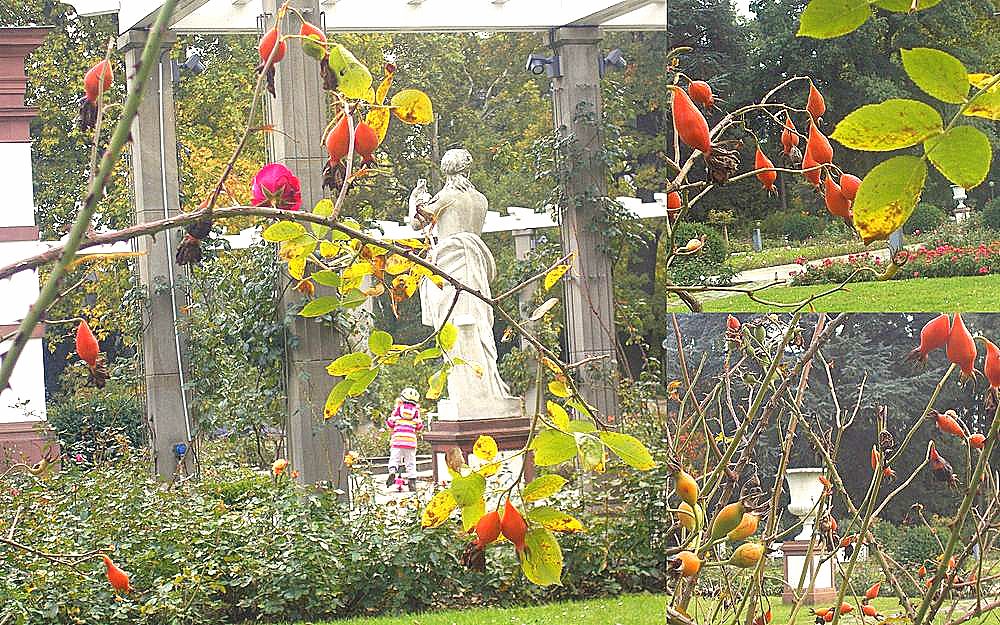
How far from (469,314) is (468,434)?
1.67ft

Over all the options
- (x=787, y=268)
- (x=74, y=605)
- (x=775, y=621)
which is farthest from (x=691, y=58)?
(x=74, y=605)

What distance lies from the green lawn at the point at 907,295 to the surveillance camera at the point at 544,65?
148 inches

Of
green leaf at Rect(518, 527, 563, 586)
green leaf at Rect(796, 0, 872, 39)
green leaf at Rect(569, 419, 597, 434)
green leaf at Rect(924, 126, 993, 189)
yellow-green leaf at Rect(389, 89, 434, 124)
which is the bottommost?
green leaf at Rect(518, 527, 563, 586)

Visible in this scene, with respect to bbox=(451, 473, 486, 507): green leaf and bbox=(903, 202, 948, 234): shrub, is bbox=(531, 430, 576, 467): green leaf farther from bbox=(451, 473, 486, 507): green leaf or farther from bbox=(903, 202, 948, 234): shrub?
bbox=(903, 202, 948, 234): shrub

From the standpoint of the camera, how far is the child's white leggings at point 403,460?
4.88 metres

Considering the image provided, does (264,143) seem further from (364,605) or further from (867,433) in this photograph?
(867,433)

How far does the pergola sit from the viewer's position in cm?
449

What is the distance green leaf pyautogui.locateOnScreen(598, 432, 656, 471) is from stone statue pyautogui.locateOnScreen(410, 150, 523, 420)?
434 cm

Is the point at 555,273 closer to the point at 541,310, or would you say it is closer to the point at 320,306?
the point at 320,306

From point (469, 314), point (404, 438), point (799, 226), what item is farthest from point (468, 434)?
point (799, 226)

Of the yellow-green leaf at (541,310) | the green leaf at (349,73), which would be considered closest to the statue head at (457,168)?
the yellow-green leaf at (541,310)

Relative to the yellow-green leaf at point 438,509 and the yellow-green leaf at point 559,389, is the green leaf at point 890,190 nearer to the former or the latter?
the yellow-green leaf at point 438,509

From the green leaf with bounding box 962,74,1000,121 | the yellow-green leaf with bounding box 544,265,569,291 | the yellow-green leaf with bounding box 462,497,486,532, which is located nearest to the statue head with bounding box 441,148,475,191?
the yellow-green leaf with bounding box 544,265,569,291

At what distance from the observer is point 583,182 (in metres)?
5.38
